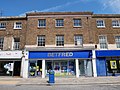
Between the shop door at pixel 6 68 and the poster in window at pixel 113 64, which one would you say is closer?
the shop door at pixel 6 68

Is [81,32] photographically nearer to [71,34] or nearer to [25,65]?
[71,34]

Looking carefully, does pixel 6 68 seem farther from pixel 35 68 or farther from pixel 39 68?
pixel 39 68

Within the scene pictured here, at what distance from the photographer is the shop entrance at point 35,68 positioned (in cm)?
2131

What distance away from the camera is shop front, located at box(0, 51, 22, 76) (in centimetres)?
2152

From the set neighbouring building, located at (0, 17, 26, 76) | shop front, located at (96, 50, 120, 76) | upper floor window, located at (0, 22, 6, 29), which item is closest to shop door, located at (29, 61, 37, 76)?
neighbouring building, located at (0, 17, 26, 76)

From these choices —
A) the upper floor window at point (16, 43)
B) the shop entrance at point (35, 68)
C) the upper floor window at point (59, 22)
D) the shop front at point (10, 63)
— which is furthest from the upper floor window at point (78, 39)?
the upper floor window at point (16, 43)

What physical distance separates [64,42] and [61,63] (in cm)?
278

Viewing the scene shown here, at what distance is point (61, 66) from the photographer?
21562 millimetres

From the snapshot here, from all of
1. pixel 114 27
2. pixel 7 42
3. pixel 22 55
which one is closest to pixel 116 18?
pixel 114 27

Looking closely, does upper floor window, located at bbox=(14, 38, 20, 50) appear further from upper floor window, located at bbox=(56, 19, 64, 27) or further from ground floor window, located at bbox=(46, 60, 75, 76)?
upper floor window, located at bbox=(56, 19, 64, 27)

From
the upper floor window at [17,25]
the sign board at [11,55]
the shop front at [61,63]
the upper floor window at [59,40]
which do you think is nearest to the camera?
the shop front at [61,63]

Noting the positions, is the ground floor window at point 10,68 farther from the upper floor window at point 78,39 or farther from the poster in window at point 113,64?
Answer: the poster in window at point 113,64

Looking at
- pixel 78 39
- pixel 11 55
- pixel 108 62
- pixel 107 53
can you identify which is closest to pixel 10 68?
pixel 11 55

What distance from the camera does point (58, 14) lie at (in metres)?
22.6
